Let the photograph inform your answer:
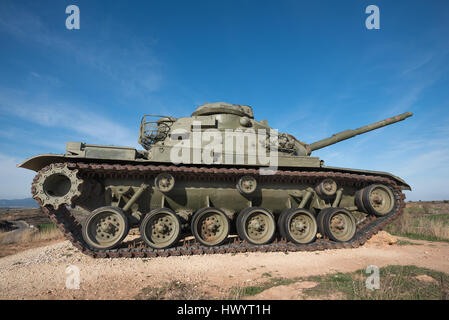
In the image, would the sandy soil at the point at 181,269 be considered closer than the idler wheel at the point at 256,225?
Yes

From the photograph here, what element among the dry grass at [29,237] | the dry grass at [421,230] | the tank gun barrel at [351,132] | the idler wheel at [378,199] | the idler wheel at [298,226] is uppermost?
the tank gun barrel at [351,132]

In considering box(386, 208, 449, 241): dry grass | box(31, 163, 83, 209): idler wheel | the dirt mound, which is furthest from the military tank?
box(386, 208, 449, 241): dry grass

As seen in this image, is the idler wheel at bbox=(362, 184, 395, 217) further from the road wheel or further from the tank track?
the road wheel

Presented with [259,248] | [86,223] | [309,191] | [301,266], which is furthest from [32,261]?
[309,191]

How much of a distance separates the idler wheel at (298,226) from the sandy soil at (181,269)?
74 cm

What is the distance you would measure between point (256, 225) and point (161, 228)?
3.07 metres

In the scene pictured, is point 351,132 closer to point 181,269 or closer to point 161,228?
point 161,228

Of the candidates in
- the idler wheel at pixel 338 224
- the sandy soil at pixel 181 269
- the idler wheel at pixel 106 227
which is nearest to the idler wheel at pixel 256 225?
the sandy soil at pixel 181 269

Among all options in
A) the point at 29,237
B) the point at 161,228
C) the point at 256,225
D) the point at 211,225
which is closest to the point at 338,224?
the point at 256,225

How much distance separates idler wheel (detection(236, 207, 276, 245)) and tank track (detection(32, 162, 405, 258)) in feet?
0.94

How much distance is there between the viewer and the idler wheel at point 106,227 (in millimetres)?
6871

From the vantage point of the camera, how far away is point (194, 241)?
792cm

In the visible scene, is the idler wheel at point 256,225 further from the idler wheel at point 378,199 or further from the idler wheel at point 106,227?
the idler wheel at point 378,199
